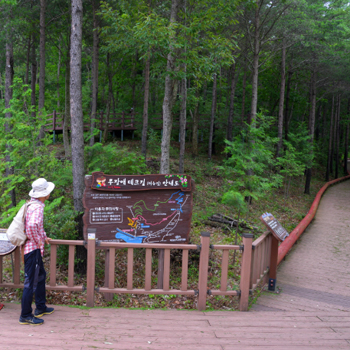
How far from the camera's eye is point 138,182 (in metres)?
5.41

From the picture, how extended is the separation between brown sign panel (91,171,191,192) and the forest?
71.0 inches

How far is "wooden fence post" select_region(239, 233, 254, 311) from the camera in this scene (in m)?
4.80

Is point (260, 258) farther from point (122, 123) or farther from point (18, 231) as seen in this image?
point (122, 123)

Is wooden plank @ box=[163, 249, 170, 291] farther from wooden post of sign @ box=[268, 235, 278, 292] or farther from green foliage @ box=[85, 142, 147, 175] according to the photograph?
green foliage @ box=[85, 142, 147, 175]

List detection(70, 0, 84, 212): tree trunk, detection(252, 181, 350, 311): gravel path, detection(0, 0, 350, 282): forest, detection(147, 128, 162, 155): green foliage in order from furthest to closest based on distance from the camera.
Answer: detection(147, 128, 162, 155): green foliage → detection(0, 0, 350, 282): forest → detection(70, 0, 84, 212): tree trunk → detection(252, 181, 350, 311): gravel path

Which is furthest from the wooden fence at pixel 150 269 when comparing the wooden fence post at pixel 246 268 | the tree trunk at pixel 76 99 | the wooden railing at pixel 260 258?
the tree trunk at pixel 76 99

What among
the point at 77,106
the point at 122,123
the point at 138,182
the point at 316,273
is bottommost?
the point at 316,273

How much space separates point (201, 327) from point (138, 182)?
7.87 feet

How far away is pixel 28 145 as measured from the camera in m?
7.62

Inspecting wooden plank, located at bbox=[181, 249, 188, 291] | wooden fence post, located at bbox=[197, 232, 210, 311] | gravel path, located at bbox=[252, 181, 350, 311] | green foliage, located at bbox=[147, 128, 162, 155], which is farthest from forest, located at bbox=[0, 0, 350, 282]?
wooden plank, located at bbox=[181, 249, 188, 291]

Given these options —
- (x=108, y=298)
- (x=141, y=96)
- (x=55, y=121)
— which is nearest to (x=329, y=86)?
(x=141, y=96)

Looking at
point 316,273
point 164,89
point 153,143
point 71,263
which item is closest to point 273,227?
point 316,273

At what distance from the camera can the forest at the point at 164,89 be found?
766cm

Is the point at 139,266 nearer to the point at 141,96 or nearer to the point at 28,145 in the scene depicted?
the point at 28,145
